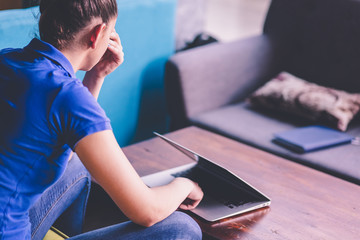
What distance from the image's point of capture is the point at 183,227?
1007 mm

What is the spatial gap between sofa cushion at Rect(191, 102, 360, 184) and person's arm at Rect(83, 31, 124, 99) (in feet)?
2.39

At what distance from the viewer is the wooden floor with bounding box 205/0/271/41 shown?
4797 millimetres

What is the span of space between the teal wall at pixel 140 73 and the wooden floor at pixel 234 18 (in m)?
2.27

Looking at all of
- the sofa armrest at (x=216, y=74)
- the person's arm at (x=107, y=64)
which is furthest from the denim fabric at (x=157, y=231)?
the sofa armrest at (x=216, y=74)

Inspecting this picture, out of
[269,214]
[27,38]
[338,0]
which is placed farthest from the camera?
[338,0]

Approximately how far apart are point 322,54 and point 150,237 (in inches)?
Result: 61.5

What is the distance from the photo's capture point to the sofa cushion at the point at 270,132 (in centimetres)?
162

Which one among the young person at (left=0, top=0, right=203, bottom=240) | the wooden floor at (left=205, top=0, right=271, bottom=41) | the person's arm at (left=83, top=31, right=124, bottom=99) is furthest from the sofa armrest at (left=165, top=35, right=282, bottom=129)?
the wooden floor at (left=205, top=0, right=271, bottom=41)

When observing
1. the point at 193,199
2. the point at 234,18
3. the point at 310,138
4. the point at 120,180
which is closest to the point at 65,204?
the point at 193,199

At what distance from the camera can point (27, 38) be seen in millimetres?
1489

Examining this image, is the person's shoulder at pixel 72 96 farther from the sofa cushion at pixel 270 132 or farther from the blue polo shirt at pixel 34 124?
the sofa cushion at pixel 270 132

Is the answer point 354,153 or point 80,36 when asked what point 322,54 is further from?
point 80,36

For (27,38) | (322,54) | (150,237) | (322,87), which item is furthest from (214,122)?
(150,237)

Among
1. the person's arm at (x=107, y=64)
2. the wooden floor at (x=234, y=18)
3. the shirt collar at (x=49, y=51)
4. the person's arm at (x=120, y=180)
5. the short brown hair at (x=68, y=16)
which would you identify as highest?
the short brown hair at (x=68, y=16)
